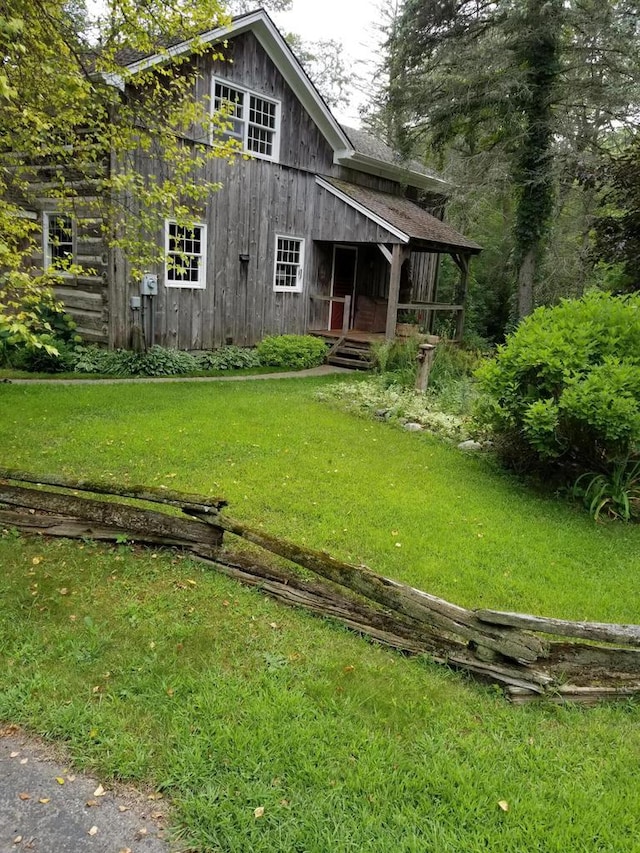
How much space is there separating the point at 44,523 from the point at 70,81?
156 inches

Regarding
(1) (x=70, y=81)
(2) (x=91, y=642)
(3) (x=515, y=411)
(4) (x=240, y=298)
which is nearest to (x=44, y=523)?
(2) (x=91, y=642)

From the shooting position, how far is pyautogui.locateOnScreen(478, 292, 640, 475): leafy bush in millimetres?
5836

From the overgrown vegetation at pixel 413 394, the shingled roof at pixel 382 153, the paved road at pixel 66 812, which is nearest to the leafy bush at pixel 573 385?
the overgrown vegetation at pixel 413 394

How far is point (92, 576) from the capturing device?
422 centimetres

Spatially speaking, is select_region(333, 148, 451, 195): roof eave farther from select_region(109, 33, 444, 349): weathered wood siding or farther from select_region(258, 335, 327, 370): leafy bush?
select_region(258, 335, 327, 370): leafy bush

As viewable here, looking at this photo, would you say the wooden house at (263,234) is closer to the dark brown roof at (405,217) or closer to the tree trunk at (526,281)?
the dark brown roof at (405,217)

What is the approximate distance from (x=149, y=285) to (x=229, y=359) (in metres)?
2.61

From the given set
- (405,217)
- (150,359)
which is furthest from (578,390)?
(405,217)

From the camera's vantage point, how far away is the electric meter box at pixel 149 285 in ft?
40.3

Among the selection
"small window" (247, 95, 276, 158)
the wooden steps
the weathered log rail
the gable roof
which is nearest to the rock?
the weathered log rail

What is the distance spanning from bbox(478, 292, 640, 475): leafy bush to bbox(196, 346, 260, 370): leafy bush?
814 centimetres

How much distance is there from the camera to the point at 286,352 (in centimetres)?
1476

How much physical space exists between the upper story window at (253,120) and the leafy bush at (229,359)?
470 cm

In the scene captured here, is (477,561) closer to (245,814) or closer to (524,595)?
(524,595)
